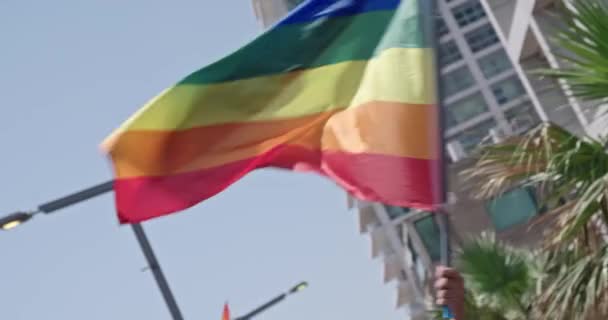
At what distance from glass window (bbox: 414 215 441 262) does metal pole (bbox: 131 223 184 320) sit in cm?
4685

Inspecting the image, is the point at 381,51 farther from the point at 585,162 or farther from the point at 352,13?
the point at 585,162

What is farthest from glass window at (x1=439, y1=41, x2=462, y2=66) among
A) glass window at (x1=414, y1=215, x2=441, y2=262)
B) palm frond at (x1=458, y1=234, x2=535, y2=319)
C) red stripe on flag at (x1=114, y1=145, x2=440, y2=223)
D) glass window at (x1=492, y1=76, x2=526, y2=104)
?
red stripe on flag at (x1=114, y1=145, x2=440, y2=223)

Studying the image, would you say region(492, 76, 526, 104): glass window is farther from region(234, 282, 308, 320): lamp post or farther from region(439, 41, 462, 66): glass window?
region(234, 282, 308, 320): lamp post

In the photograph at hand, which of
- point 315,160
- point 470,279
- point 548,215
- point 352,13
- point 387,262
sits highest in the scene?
point 352,13

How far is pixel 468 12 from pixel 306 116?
78.0 meters

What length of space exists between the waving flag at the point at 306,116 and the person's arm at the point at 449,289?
117 cm

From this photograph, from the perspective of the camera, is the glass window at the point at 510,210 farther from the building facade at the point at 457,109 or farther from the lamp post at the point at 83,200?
the lamp post at the point at 83,200

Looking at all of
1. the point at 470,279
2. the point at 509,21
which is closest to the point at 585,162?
the point at 470,279

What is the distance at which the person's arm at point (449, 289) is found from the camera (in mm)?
5645

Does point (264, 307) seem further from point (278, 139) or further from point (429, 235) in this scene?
point (429, 235)

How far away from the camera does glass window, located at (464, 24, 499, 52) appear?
82938 millimetres

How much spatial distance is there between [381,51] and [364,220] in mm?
79112

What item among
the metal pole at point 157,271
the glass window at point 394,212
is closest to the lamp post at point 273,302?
the metal pole at point 157,271

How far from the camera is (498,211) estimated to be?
53.4 metres
